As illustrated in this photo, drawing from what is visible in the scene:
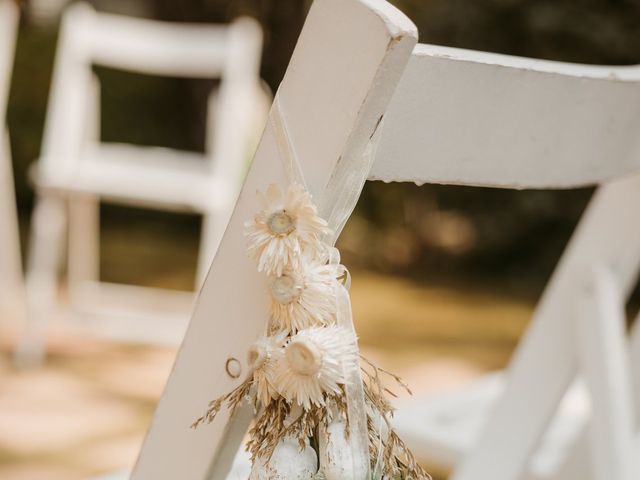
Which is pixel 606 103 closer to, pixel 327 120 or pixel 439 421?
pixel 327 120

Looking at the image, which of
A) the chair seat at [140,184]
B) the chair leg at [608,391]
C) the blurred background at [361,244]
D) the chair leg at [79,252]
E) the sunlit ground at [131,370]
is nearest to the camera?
the chair leg at [608,391]

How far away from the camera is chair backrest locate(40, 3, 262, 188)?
95.2 inches

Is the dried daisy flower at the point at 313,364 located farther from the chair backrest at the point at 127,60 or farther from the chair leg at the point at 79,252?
the chair leg at the point at 79,252

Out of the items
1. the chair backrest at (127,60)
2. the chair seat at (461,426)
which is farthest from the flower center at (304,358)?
the chair backrest at (127,60)

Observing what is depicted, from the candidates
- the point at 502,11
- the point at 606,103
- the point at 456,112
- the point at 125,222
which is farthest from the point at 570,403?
the point at 125,222

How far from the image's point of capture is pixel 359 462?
416mm

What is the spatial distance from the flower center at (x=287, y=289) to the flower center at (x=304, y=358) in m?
0.02

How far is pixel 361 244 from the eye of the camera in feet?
12.1

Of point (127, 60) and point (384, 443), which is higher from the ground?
point (127, 60)

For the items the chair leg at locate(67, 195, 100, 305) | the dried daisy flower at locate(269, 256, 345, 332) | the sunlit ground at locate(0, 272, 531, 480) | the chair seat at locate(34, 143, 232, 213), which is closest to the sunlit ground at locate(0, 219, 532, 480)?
the sunlit ground at locate(0, 272, 531, 480)

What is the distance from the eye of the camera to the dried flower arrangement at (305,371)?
1.36 ft

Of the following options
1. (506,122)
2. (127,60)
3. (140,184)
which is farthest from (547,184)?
(127,60)

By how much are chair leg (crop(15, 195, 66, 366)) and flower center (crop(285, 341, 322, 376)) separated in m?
1.94

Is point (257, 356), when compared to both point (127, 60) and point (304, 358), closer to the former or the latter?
point (304, 358)
